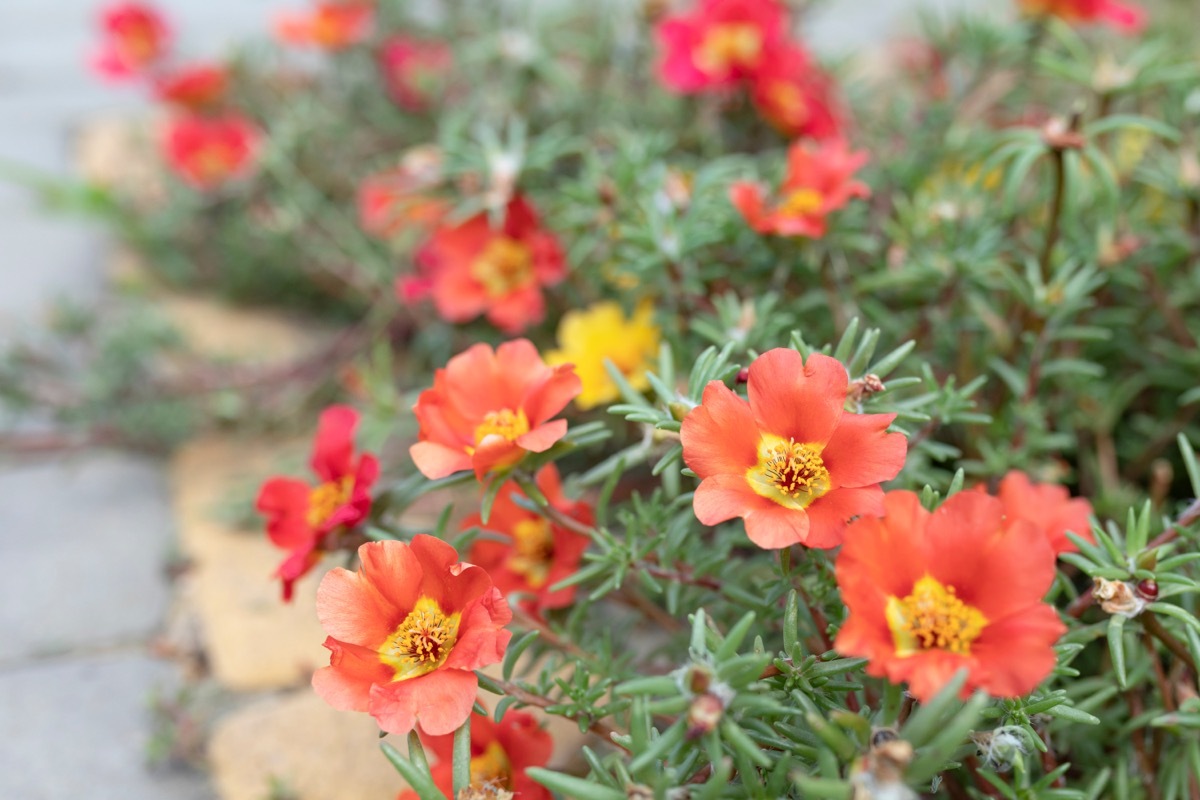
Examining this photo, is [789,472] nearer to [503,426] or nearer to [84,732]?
[503,426]

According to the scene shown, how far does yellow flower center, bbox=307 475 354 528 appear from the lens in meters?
1.00

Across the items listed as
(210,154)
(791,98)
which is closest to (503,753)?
(791,98)

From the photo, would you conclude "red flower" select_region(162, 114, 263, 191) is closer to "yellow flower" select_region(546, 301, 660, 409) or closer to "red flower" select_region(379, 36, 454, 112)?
"red flower" select_region(379, 36, 454, 112)

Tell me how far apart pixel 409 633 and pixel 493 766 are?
0.19 m

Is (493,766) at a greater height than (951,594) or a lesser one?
lesser

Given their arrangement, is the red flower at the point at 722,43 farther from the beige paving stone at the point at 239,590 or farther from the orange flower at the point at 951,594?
the orange flower at the point at 951,594

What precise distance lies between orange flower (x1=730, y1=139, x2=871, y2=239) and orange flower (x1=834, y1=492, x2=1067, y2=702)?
488mm

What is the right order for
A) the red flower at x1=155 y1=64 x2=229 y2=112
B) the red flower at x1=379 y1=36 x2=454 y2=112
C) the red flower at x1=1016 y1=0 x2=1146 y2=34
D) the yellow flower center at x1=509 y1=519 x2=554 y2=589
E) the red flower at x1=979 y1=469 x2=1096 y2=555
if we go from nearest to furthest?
the red flower at x1=979 y1=469 x2=1096 y2=555 < the yellow flower center at x1=509 y1=519 x2=554 y2=589 < the red flower at x1=1016 y1=0 x2=1146 y2=34 < the red flower at x1=379 y1=36 x2=454 y2=112 < the red flower at x1=155 y1=64 x2=229 y2=112

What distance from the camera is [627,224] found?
129 centimetres

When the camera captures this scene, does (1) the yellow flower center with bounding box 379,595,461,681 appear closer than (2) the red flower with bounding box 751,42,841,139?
Yes

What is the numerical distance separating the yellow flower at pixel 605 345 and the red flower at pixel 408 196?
12.8 inches

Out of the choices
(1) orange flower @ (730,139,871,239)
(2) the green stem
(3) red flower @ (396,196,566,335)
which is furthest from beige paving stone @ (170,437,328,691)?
(1) orange flower @ (730,139,871,239)

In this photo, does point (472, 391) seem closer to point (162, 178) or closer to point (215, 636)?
point (215, 636)

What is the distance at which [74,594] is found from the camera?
1411 mm
